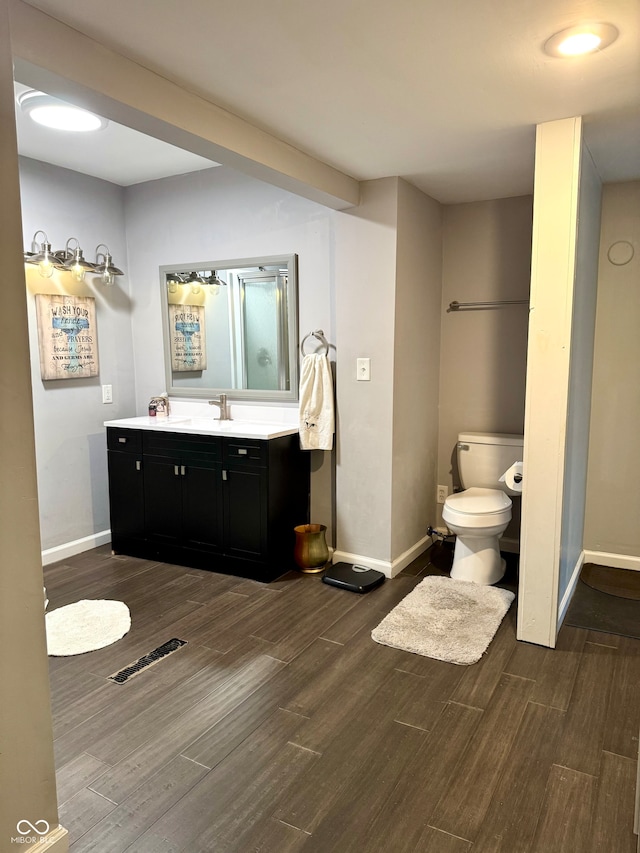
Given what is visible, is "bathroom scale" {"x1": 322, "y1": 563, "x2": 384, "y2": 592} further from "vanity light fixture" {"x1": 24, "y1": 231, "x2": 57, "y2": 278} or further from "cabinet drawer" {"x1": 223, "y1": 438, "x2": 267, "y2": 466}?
"vanity light fixture" {"x1": 24, "y1": 231, "x2": 57, "y2": 278}

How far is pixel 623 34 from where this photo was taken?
1704 millimetres

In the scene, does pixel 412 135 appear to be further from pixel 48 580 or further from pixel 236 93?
pixel 48 580

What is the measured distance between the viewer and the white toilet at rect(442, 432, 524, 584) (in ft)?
10.4

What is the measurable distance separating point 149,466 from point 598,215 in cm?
295

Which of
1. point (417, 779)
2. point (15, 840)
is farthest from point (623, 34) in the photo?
point (15, 840)

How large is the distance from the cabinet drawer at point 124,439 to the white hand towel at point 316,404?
1.05 metres

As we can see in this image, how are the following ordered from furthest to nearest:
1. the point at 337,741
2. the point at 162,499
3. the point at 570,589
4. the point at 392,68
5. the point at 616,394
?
the point at 162,499 < the point at 616,394 < the point at 570,589 < the point at 337,741 < the point at 392,68

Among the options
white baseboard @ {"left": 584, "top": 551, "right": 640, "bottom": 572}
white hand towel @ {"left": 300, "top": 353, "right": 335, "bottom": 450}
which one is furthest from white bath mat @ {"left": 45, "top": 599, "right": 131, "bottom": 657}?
white baseboard @ {"left": 584, "top": 551, "right": 640, "bottom": 572}

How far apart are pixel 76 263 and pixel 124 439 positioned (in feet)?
3.65

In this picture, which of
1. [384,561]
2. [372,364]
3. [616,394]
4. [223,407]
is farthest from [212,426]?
[616,394]

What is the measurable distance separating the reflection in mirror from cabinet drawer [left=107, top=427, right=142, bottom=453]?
1.76 feet

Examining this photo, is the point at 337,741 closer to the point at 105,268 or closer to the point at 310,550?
the point at 310,550

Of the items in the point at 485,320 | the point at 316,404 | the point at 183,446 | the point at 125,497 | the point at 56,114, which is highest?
the point at 56,114

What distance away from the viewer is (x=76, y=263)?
3604mm
